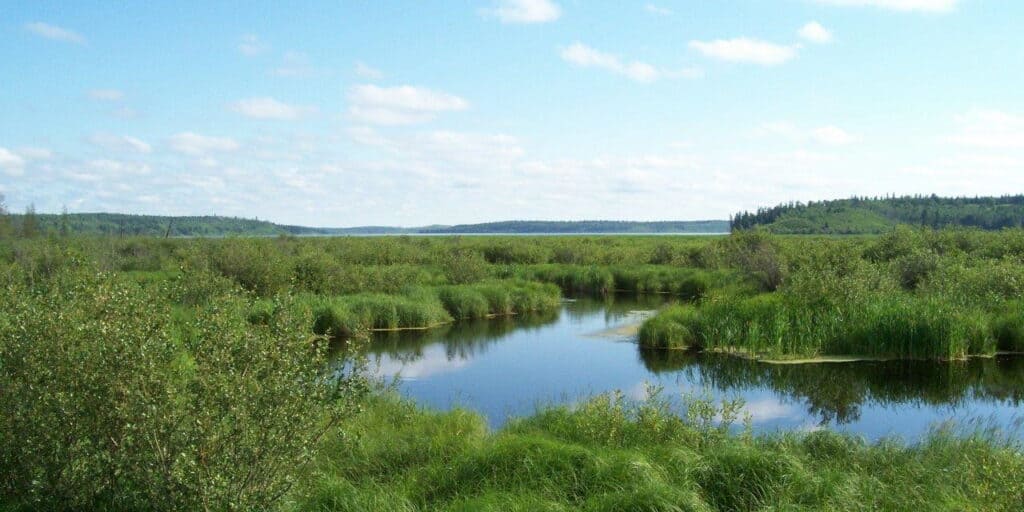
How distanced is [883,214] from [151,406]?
Result: 144 metres

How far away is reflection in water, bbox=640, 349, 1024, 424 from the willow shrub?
1116 centimetres

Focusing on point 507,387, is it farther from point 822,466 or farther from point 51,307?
point 51,307

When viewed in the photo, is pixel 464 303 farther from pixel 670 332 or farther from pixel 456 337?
pixel 670 332

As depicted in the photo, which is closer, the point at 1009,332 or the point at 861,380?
the point at 861,380

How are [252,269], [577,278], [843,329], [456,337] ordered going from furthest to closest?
1. [577,278]
2. [252,269]
3. [456,337]
4. [843,329]

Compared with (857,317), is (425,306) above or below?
below

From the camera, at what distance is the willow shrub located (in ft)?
22.1

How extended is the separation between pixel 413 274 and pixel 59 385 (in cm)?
2872

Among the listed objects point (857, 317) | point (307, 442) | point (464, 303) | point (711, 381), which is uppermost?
point (307, 442)

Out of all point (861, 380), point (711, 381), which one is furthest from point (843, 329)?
point (711, 381)

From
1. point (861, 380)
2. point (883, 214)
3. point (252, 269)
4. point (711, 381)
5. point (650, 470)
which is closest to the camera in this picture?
point (650, 470)

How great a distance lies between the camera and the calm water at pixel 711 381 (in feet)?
49.2

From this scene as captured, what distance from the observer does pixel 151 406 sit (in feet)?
21.2

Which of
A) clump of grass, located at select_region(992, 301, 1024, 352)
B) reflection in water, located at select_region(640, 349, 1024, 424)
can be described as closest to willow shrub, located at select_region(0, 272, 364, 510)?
reflection in water, located at select_region(640, 349, 1024, 424)
